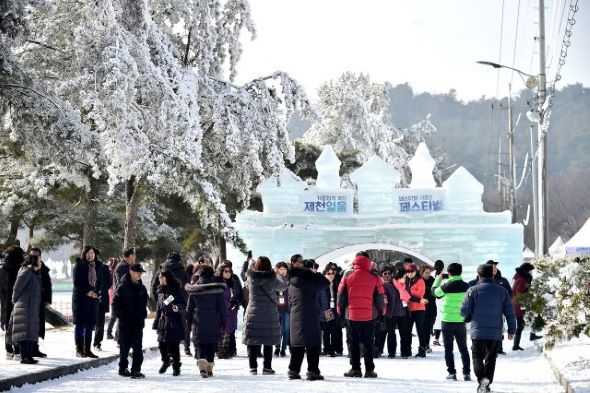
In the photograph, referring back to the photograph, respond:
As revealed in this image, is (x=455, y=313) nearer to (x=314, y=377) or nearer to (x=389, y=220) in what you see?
(x=314, y=377)

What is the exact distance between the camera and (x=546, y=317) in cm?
1955

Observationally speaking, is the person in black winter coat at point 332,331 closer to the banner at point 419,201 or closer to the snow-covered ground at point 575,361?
the snow-covered ground at point 575,361

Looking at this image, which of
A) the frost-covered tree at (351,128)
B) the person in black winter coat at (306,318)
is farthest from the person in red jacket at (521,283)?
the frost-covered tree at (351,128)

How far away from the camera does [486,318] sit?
13.5 metres

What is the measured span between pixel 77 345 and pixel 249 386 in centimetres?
443

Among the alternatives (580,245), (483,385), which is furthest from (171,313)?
(580,245)

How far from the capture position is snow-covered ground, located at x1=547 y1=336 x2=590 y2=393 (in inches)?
499

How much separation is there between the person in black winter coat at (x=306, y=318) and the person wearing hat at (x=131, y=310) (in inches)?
82.2

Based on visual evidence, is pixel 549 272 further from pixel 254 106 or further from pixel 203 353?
pixel 254 106

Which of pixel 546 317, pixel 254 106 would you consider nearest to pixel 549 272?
pixel 546 317

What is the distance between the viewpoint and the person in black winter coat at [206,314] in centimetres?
1558

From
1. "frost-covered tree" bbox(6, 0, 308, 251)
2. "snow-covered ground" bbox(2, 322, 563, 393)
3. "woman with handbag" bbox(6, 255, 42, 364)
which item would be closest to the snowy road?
"snow-covered ground" bbox(2, 322, 563, 393)

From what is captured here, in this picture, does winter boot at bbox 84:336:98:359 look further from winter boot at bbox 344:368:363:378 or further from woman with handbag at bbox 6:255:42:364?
winter boot at bbox 344:368:363:378

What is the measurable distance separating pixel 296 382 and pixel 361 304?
1.53m
